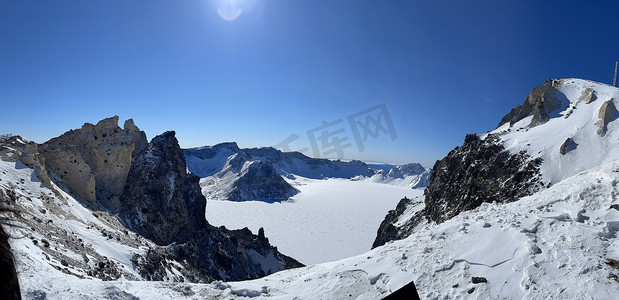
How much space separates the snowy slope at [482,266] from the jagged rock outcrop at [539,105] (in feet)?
90.4

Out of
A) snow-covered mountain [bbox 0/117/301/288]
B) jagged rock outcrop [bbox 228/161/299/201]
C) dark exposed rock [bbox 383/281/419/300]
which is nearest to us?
dark exposed rock [bbox 383/281/419/300]

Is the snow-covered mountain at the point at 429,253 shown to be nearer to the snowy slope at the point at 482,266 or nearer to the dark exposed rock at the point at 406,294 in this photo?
the snowy slope at the point at 482,266

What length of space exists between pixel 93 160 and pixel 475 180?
44.6 metres

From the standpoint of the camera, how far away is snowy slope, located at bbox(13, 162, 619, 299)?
9289mm

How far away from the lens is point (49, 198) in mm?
21219

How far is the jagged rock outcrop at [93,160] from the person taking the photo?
28.5m

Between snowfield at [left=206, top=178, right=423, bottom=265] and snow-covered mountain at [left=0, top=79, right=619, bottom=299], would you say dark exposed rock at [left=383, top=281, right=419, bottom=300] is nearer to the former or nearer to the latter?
snow-covered mountain at [left=0, top=79, right=619, bottom=299]

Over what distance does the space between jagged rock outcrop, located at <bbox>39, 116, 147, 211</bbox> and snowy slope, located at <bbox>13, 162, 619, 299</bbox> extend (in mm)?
19149

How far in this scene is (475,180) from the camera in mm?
35312

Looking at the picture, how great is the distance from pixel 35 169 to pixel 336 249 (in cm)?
7457

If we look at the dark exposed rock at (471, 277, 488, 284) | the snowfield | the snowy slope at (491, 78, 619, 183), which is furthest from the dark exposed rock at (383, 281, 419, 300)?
the snowfield

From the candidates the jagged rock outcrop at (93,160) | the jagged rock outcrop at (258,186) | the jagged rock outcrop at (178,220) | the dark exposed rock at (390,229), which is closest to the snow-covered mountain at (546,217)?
the dark exposed rock at (390,229)

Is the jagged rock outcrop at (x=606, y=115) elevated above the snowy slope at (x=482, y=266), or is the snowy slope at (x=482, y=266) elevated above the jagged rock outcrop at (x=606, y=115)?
the jagged rock outcrop at (x=606, y=115)

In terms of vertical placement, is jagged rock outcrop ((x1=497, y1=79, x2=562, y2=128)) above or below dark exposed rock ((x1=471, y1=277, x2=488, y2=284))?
above
